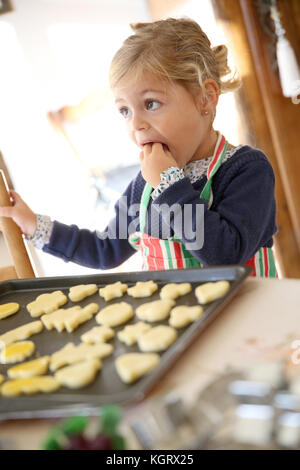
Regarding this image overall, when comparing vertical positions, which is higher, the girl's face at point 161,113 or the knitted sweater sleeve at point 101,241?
the girl's face at point 161,113

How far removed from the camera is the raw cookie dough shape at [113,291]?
0.82m

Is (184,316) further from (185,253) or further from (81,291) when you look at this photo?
(185,253)

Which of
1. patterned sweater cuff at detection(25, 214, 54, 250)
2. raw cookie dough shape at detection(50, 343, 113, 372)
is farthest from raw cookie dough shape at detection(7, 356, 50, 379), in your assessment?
patterned sweater cuff at detection(25, 214, 54, 250)

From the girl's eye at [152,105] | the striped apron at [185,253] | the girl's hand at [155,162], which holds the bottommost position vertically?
the striped apron at [185,253]

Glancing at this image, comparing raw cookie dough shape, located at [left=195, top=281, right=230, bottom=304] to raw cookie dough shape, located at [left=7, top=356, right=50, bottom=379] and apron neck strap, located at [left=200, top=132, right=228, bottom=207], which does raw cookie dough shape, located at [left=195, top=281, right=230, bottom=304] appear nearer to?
raw cookie dough shape, located at [left=7, top=356, right=50, bottom=379]

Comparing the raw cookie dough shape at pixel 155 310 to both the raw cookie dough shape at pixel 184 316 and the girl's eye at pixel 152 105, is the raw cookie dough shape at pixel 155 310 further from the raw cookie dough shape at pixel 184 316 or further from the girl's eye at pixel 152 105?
the girl's eye at pixel 152 105

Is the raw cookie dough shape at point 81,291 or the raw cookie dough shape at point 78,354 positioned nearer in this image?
the raw cookie dough shape at point 78,354

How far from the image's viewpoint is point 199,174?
1149 millimetres

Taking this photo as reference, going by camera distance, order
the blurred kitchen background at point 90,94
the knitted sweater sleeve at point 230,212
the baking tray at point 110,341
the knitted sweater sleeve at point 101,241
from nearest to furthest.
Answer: the baking tray at point 110,341 < the knitted sweater sleeve at point 230,212 < the knitted sweater sleeve at point 101,241 < the blurred kitchen background at point 90,94

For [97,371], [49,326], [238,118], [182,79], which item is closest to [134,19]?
[238,118]

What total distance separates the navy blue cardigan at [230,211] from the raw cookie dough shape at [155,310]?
268mm

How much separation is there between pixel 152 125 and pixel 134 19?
112 cm

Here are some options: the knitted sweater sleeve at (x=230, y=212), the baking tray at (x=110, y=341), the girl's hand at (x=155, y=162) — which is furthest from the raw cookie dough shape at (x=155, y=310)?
the girl's hand at (x=155, y=162)

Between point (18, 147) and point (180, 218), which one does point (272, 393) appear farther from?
point (18, 147)
